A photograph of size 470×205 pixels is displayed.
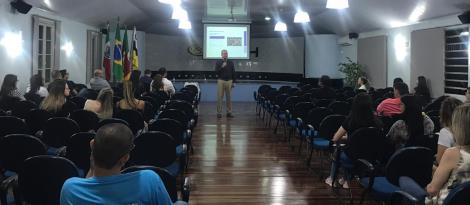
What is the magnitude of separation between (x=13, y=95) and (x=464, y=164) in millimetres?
7453

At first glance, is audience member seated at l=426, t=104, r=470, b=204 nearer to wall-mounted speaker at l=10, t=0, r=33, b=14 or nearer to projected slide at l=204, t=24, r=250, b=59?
wall-mounted speaker at l=10, t=0, r=33, b=14

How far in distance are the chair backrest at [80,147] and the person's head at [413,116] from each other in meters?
3.11

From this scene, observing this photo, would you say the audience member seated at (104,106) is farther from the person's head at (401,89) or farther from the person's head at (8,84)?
the person's head at (401,89)

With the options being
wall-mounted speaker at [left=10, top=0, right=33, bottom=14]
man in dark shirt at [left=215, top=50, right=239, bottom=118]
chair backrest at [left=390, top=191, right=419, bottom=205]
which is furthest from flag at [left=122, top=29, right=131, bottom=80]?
chair backrest at [left=390, top=191, right=419, bottom=205]

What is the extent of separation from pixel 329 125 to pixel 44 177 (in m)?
3.99

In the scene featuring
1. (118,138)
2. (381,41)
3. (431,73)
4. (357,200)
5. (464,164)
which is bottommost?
(357,200)

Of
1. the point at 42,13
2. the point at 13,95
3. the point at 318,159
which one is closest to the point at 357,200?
the point at 318,159

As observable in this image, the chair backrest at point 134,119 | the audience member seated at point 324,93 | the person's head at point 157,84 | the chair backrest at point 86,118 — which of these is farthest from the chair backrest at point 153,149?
the audience member seated at point 324,93

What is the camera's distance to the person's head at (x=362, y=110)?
5.45 m

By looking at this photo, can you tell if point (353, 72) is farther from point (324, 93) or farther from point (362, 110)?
point (362, 110)

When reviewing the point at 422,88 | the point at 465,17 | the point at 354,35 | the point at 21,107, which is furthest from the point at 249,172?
the point at 354,35

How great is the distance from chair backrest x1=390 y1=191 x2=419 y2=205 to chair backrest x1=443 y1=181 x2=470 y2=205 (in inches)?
20.9

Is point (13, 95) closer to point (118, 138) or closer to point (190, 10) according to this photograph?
point (118, 138)

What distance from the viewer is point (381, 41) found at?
1520 cm
